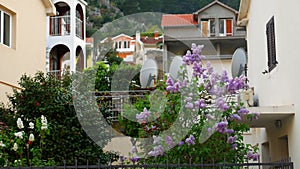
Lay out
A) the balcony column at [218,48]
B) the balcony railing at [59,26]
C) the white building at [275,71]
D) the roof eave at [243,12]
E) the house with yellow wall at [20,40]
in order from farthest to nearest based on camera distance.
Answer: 1. the balcony column at [218,48]
2. the balcony railing at [59,26]
3. the roof eave at [243,12]
4. the house with yellow wall at [20,40]
5. the white building at [275,71]

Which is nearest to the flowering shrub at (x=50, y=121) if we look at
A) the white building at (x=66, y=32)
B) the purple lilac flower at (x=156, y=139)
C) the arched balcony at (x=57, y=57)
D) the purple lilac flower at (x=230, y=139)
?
the purple lilac flower at (x=156, y=139)

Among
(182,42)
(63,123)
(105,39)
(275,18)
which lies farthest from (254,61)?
(105,39)

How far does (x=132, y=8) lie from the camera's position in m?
37.6

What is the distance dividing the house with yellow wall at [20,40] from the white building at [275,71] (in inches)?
252

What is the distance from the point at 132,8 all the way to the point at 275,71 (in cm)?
2700

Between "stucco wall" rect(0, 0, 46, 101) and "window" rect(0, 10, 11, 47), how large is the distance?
143 mm

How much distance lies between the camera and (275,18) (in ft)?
36.9

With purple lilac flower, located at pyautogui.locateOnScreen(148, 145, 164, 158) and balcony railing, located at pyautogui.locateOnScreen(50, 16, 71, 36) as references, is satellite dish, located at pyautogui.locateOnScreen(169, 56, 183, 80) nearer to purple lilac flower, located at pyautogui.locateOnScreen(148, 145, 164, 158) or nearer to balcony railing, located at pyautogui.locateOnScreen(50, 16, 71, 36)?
purple lilac flower, located at pyautogui.locateOnScreen(148, 145, 164, 158)

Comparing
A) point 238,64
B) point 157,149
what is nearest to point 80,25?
point 238,64

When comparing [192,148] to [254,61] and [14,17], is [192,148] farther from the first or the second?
[14,17]

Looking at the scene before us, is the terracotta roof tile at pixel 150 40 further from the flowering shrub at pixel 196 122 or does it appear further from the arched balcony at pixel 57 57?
the flowering shrub at pixel 196 122

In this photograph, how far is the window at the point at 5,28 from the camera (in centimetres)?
1418

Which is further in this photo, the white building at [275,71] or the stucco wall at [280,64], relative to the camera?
the white building at [275,71]

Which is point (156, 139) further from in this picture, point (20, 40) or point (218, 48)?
point (218, 48)
